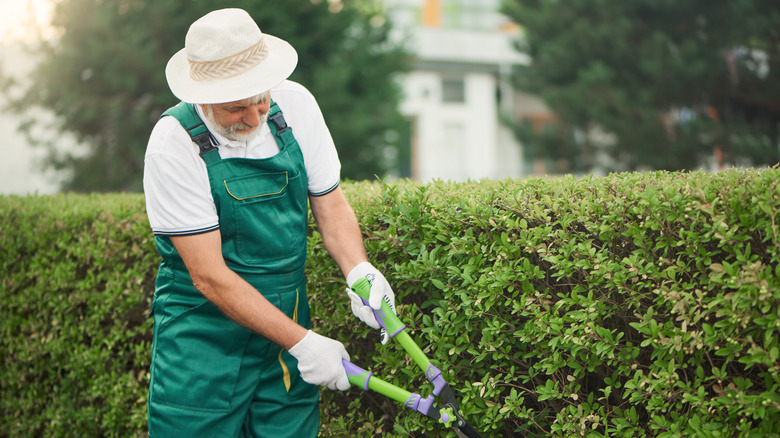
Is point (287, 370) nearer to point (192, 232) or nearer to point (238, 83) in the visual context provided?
point (192, 232)

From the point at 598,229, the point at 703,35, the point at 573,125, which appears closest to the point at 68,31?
the point at 573,125

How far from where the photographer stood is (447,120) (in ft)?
91.6

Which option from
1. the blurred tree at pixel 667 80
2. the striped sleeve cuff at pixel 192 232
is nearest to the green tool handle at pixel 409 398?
the striped sleeve cuff at pixel 192 232

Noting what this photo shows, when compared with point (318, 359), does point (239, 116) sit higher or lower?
higher

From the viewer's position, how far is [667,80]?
13.6 metres

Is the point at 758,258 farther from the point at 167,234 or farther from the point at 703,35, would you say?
the point at 703,35

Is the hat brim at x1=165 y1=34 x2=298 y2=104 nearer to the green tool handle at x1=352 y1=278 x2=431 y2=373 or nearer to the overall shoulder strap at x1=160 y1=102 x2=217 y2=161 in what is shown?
the overall shoulder strap at x1=160 y1=102 x2=217 y2=161

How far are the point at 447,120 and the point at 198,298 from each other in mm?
25910

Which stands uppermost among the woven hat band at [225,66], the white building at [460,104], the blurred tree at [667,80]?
the woven hat band at [225,66]

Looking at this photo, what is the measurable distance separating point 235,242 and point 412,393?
840 millimetres

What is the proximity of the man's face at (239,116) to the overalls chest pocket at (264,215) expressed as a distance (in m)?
0.16

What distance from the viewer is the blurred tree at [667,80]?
42.3 feet

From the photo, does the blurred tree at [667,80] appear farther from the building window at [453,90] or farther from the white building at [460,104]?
the building window at [453,90]

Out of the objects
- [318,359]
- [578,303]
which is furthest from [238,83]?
[578,303]
